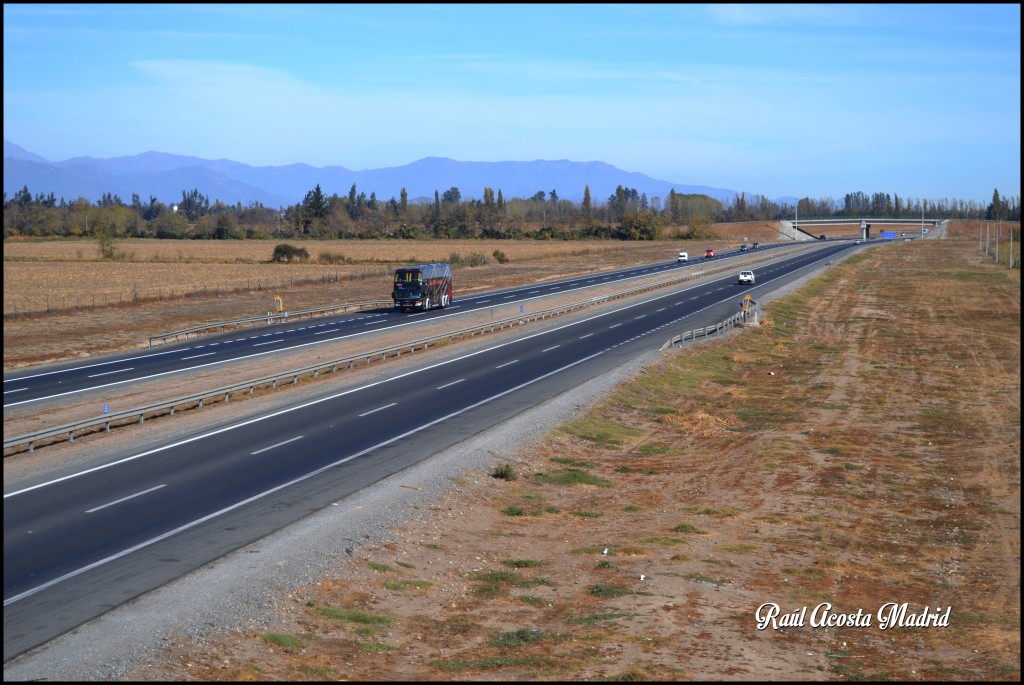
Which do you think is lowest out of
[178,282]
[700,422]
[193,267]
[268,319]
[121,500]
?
[700,422]

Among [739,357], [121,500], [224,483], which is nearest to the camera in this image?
[121,500]

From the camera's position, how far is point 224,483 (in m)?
22.3

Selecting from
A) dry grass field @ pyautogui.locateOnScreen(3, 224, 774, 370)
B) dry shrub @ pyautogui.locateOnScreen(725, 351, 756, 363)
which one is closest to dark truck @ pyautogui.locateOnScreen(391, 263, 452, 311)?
dry grass field @ pyautogui.locateOnScreen(3, 224, 774, 370)

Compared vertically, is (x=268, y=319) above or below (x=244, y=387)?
above

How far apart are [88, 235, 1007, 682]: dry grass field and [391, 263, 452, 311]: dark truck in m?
26.0

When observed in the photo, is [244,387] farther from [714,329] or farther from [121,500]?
[714,329]

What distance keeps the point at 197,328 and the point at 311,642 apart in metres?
42.6

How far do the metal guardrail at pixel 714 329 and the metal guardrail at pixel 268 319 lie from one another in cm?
2366

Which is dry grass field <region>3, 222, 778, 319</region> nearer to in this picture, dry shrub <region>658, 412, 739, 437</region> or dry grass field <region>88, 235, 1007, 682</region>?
dry shrub <region>658, 412, 739, 437</region>

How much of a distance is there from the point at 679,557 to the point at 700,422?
16124mm

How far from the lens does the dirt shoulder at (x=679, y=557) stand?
13273 millimetres

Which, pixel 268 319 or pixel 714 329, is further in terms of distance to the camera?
pixel 268 319

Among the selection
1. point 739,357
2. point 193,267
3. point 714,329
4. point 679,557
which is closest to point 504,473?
point 679,557

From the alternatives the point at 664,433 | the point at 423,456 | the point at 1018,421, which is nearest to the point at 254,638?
the point at 423,456
